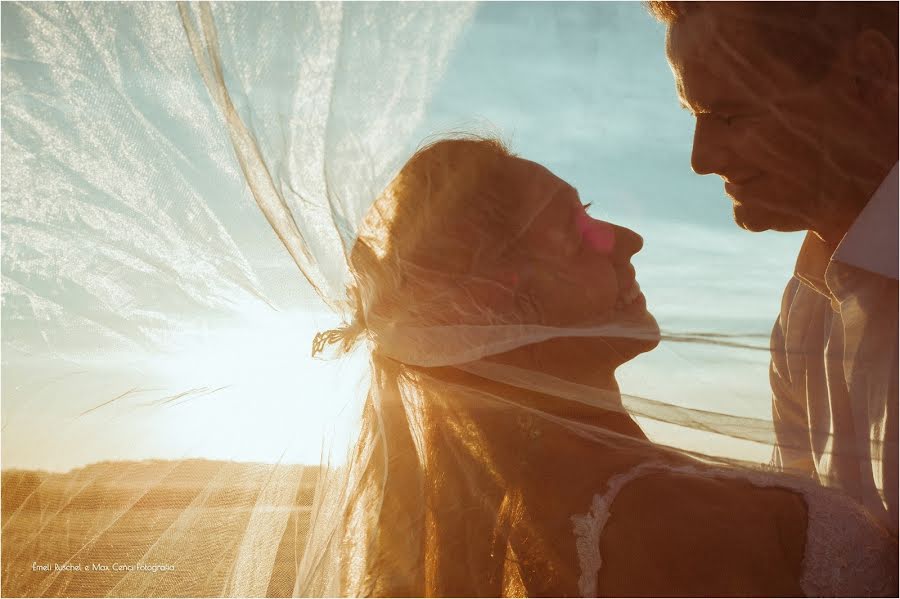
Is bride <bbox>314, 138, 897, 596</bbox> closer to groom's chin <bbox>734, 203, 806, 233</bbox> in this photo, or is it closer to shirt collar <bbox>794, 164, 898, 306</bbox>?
groom's chin <bbox>734, 203, 806, 233</bbox>

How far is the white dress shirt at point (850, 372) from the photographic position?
1726 millimetres

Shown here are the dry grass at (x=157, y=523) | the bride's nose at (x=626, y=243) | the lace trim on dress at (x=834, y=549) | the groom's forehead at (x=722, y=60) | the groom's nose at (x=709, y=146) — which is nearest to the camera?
the lace trim on dress at (x=834, y=549)

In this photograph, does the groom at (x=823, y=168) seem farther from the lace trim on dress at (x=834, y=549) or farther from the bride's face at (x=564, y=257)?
the bride's face at (x=564, y=257)

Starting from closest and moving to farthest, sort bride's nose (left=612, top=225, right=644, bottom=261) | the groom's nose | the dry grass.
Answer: the groom's nose < bride's nose (left=612, top=225, right=644, bottom=261) < the dry grass

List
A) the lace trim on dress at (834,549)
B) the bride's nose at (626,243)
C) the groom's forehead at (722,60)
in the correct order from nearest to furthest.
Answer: the lace trim on dress at (834,549)
the groom's forehead at (722,60)
the bride's nose at (626,243)

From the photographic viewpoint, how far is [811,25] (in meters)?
1.73

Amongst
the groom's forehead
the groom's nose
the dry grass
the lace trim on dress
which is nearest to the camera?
the lace trim on dress

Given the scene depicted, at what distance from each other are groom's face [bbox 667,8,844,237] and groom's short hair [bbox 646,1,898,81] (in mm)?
20

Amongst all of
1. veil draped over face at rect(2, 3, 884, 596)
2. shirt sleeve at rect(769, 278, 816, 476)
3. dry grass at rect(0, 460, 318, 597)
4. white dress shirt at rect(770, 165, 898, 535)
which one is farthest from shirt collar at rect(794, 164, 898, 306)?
dry grass at rect(0, 460, 318, 597)

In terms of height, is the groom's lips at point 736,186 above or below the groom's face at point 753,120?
below

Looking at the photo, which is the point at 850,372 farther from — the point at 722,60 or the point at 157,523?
the point at 157,523

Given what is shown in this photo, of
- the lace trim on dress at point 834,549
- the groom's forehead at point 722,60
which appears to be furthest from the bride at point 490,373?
the groom's forehead at point 722,60

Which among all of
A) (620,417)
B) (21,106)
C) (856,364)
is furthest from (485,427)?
(21,106)

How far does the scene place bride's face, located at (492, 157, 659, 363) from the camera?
211cm
